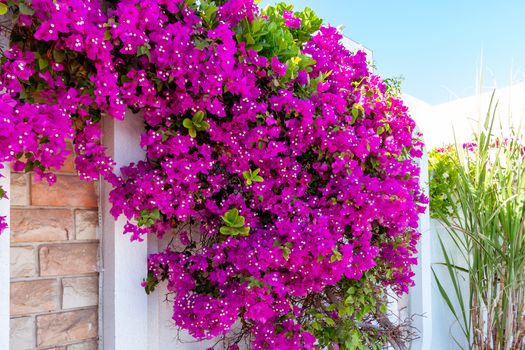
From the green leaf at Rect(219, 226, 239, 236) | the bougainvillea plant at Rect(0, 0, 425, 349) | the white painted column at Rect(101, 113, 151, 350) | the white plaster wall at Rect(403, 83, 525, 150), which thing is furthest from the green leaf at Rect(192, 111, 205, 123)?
the white plaster wall at Rect(403, 83, 525, 150)

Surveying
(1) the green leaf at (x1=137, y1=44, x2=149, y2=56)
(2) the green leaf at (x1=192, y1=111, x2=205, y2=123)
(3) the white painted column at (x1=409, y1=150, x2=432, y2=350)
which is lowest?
(3) the white painted column at (x1=409, y1=150, x2=432, y2=350)

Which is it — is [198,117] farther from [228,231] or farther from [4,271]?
[4,271]

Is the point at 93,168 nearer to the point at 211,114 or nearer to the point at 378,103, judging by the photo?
the point at 211,114

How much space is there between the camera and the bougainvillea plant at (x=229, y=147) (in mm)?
1155

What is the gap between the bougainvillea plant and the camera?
116cm

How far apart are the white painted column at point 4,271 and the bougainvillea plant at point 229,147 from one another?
0.06m

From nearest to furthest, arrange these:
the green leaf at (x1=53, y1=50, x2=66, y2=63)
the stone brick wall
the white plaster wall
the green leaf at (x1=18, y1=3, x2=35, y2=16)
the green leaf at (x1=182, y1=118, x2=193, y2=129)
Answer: the green leaf at (x1=18, y1=3, x2=35, y2=16) < the green leaf at (x1=53, y1=50, x2=66, y2=63) < the stone brick wall < the green leaf at (x1=182, y1=118, x2=193, y2=129) < the white plaster wall

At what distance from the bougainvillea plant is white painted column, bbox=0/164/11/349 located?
63 mm

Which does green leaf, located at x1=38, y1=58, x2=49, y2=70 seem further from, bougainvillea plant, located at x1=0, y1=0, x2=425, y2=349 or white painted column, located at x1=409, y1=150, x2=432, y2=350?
white painted column, located at x1=409, y1=150, x2=432, y2=350

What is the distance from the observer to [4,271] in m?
1.17

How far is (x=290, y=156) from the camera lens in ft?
5.37

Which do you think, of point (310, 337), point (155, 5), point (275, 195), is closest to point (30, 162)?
point (155, 5)

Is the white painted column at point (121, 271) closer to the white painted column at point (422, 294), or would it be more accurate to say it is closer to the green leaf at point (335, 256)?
the green leaf at point (335, 256)

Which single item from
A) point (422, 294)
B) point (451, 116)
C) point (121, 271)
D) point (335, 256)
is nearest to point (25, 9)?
point (121, 271)
